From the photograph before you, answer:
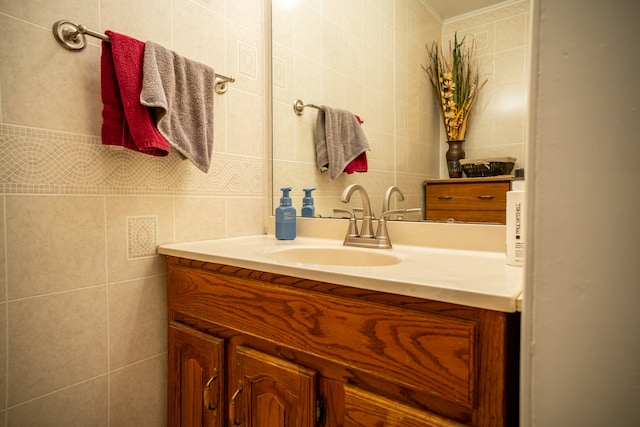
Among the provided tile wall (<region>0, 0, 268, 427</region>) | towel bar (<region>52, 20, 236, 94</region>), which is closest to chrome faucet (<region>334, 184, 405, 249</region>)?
tile wall (<region>0, 0, 268, 427</region>)

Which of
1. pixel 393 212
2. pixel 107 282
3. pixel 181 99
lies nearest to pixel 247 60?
pixel 181 99

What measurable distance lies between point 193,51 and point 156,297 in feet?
2.67

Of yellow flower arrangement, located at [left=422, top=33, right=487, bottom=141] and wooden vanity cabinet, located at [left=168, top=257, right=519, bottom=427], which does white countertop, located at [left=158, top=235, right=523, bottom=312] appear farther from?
yellow flower arrangement, located at [left=422, top=33, right=487, bottom=141]

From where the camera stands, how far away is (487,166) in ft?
3.23

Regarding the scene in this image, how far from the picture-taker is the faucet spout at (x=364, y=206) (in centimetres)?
112

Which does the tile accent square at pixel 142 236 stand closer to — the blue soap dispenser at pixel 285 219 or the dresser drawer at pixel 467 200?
the blue soap dispenser at pixel 285 219

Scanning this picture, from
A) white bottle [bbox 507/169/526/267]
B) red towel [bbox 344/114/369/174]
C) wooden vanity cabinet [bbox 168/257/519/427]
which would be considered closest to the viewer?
wooden vanity cabinet [bbox 168/257/519/427]

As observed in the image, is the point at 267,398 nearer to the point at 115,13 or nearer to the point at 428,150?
the point at 428,150

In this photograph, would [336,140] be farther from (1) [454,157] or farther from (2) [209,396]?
(2) [209,396]

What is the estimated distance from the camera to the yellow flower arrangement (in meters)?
1.02

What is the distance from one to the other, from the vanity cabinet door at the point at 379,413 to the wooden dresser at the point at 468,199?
0.59m

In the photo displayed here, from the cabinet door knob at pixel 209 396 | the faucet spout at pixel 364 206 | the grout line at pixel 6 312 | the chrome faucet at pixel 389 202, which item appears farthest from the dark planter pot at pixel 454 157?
the grout line at pixel 6 312

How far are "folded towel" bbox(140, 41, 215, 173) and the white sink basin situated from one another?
37 centimetres

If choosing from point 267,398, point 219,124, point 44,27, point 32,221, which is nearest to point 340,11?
point 219,124
